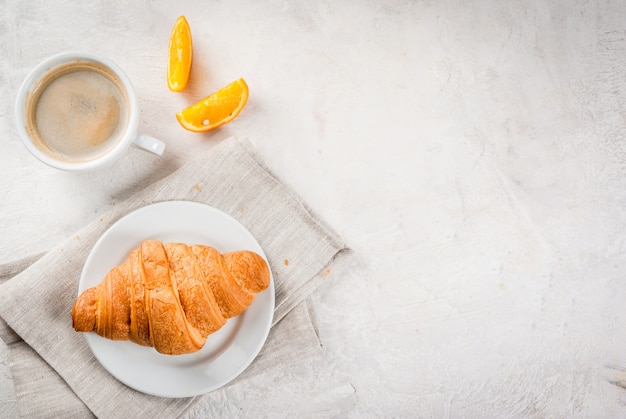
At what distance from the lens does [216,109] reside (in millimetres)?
1456

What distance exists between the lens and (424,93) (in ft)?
5.10

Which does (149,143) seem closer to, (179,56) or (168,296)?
(179,56)

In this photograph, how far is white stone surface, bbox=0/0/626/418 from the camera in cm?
153

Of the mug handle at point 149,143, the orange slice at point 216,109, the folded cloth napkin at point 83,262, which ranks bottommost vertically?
the folded cloth napkin at point 83,262

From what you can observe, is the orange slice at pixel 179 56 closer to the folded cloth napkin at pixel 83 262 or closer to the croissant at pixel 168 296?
the folded cloth napkin at pixel 83 262

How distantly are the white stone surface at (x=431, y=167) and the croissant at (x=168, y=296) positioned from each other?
12.9 inches

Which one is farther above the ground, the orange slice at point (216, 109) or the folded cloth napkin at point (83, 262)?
the orange slice at point (216, 109)

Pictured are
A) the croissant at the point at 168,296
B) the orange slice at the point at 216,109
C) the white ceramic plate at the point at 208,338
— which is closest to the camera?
the croissant at the point at 168,296

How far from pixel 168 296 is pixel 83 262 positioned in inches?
13.8

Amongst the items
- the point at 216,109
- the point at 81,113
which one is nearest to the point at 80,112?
the point at 81,113

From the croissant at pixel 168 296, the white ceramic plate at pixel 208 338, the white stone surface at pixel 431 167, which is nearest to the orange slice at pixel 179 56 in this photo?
the white stone surface at pixel 431 167

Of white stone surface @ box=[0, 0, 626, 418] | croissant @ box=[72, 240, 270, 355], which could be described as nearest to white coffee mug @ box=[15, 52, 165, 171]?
white stone surface @ box=[0, 0, 626, 418]

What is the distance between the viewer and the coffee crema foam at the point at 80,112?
4.51 ft

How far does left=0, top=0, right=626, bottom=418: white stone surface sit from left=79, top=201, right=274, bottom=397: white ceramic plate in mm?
192
